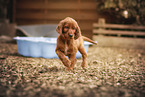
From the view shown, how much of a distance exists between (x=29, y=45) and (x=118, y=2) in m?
3.90

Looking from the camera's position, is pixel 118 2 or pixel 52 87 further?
pixel 118 2

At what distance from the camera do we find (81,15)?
6570 millimetres

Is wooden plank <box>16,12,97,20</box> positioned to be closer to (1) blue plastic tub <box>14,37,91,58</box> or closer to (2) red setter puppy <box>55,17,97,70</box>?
(1) blue plastic tub <box>14,37,91,58</box>

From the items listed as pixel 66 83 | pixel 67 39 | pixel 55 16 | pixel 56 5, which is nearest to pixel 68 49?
pixel 67 39

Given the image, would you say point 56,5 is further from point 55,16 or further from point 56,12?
point 55,16

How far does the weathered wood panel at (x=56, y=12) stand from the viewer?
6.57 metres

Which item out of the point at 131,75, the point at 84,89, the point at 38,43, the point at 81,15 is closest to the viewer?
the point at 84,89

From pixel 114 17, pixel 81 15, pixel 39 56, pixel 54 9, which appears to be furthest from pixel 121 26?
pixel 39 56

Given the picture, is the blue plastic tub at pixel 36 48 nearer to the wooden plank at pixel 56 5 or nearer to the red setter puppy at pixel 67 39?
the red setter puppy at pixel 67 39

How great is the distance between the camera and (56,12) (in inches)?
267

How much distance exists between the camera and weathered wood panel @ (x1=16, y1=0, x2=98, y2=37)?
21.6ft

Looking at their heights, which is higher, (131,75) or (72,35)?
(72,35)

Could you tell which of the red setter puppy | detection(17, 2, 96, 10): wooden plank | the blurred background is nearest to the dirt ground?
the red setter puppy

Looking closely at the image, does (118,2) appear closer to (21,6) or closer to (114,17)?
(114,17)
